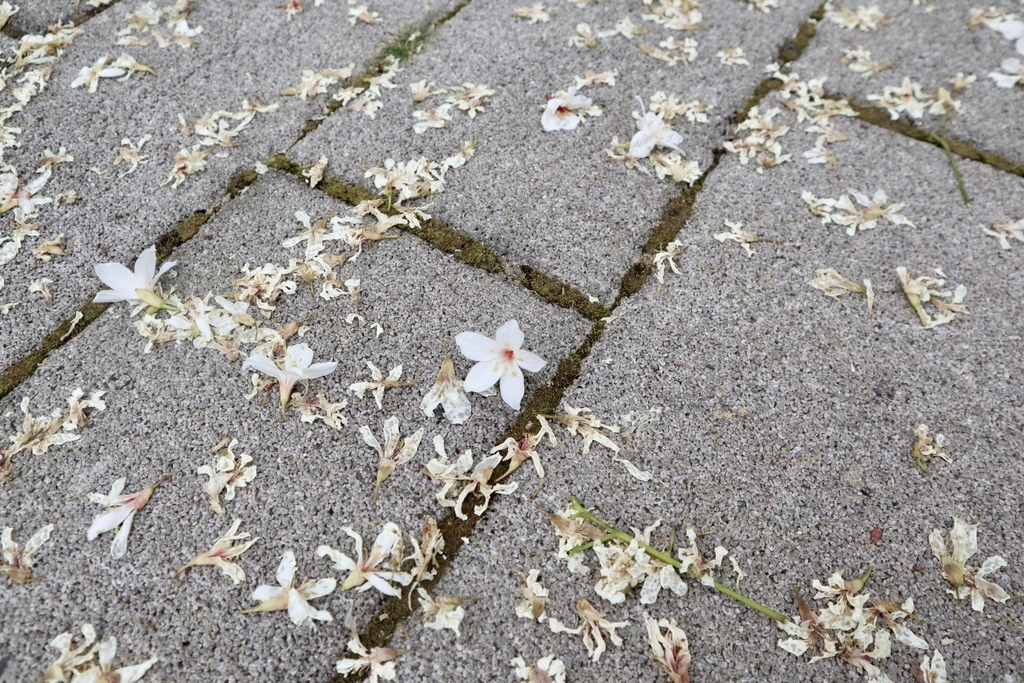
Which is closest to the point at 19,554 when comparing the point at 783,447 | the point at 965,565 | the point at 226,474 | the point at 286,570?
the point at 226,474

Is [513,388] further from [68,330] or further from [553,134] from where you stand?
[68,330]

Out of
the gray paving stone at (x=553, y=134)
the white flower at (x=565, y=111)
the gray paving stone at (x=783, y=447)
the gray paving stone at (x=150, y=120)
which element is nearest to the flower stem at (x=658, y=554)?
the gray paving stone at (x=783, y=447)

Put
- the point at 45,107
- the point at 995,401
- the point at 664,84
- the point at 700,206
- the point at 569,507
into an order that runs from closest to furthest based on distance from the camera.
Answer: the point at 569,507 < the point at 995,401 < the point at 700,206 < the point at 45,107 < the point at 664,84

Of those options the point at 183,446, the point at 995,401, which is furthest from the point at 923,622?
the point at 183,446

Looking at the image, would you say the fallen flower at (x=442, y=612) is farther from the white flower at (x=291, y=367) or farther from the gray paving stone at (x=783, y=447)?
the white flower at (x=291, y=367)

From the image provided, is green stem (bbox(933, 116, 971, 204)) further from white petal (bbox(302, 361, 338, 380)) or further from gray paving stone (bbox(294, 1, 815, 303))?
white petal (bbox(302, 361, 338, 380))

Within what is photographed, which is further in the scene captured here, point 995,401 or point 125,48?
point 125,48

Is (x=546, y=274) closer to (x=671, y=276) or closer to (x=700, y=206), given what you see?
(x=671, y=276)
